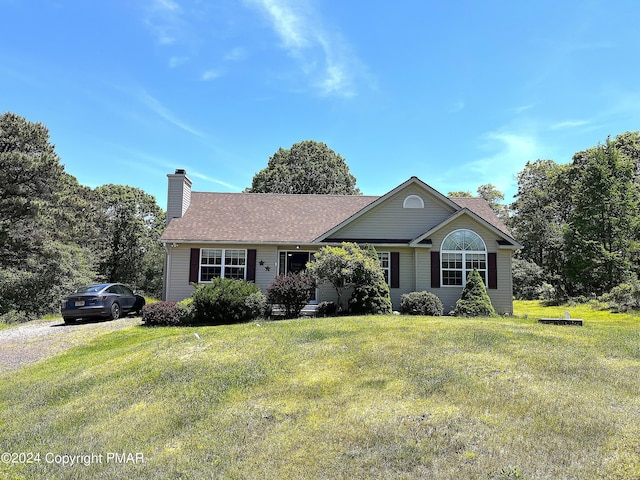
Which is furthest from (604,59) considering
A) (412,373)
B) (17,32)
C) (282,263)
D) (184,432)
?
(17,32)

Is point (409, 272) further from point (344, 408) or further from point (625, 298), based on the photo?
point (344, 408)

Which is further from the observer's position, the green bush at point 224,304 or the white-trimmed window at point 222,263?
the white-trimmed window at point 222,263

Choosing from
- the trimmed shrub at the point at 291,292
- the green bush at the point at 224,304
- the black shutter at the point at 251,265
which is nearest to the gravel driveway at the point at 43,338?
the green bush at the point at 224,304

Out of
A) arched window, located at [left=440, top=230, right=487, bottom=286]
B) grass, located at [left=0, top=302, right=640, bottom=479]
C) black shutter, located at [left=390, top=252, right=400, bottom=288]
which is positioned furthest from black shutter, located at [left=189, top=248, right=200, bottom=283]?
arched window, located at [left=440, top=230, right=487, bottom=286]

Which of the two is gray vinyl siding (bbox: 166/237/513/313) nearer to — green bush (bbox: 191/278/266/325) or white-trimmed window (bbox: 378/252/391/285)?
white-trimmed window (bbox: 378/252/391/285)

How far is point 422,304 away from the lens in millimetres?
15203

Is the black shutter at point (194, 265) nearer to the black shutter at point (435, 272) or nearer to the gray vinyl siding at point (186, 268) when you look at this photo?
the gray vinyl siding at point (186, 268)

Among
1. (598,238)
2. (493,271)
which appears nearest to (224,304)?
(493,271)

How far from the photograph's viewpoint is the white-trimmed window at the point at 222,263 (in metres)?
17.4

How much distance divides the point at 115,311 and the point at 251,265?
214 inches

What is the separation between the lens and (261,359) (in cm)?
771

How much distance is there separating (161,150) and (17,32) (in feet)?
25.9

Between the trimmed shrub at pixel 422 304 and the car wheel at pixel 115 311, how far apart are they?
10.9 meters

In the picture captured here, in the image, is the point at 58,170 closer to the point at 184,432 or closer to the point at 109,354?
the point at 109,354
